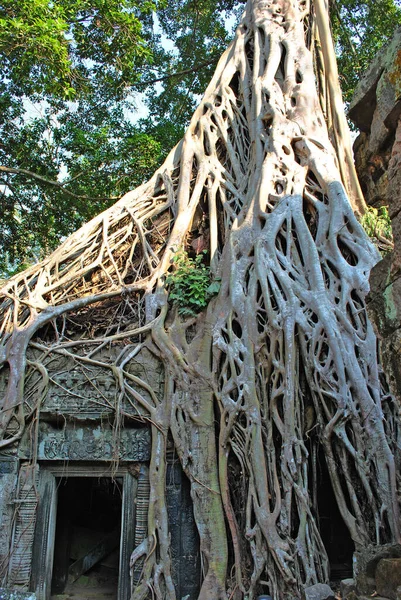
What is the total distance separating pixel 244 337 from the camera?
4805 mm

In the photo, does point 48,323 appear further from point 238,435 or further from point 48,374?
point 238,435

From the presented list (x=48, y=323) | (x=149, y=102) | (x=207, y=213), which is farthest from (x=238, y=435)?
(x=149, y=102)

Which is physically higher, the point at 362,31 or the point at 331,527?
the point at 362,31

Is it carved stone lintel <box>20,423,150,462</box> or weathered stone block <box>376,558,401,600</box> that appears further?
carved stone lintel <box>20,423,150,462</box>

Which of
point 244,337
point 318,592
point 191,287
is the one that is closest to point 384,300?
point 318,592

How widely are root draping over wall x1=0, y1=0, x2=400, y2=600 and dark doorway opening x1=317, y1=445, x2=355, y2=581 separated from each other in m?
0.48

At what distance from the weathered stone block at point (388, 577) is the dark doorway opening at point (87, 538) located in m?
4.10

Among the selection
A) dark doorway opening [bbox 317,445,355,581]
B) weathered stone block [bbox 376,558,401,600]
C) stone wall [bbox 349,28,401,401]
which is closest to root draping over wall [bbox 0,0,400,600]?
dark doorway opening [bbox 317,445,355,581]

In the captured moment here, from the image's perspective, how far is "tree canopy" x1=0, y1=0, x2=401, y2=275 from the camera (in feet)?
21.7

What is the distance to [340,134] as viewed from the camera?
253 inches

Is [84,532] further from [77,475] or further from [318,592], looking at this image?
[318,592]

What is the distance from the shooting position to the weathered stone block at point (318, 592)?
3.62 m

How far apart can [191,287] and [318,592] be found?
2.77 m

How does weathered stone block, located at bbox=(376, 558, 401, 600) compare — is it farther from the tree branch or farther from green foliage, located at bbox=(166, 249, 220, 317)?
the tree branch
